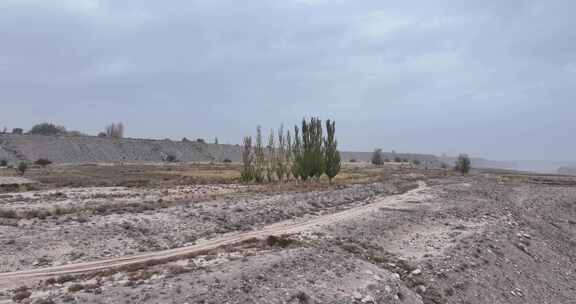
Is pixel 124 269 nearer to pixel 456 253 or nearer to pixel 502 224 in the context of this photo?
pixel 456 253

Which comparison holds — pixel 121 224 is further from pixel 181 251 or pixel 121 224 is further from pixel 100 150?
pixel 100 150

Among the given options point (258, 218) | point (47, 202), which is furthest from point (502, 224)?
point (47, 202)

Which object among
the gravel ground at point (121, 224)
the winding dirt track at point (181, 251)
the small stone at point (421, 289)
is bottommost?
the small stone at point (421, 289)

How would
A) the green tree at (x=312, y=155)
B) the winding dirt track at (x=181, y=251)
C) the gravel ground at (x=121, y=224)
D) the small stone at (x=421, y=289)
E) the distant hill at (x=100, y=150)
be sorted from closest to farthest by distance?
the winding dirt track at (x=181, y=251) → the small stone at (x=421, y=289) → the gravel ground at (x=121, y=224) → the green tree at (x=312, y=155) → the distant hill at (x=100, y=150)

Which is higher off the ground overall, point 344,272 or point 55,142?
point 55,142

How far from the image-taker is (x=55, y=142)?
308 ft

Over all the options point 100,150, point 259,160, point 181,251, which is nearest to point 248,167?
point 259,160

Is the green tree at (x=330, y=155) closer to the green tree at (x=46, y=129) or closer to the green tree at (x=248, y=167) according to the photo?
the green tree at (x=248, y=167)

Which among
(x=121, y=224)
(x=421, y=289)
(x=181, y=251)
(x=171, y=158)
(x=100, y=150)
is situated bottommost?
(x=421, y=289)

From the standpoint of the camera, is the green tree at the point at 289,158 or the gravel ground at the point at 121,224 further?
the green tree at the point at 289,158

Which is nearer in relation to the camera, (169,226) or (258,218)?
(169,226)

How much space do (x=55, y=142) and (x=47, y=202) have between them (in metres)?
79.9

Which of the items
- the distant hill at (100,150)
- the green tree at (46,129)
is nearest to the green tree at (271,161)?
the distant hill at (100,150)

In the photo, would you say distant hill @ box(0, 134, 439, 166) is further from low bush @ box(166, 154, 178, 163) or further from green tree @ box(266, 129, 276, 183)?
green tree @ box(266, 129, 276, 183)
